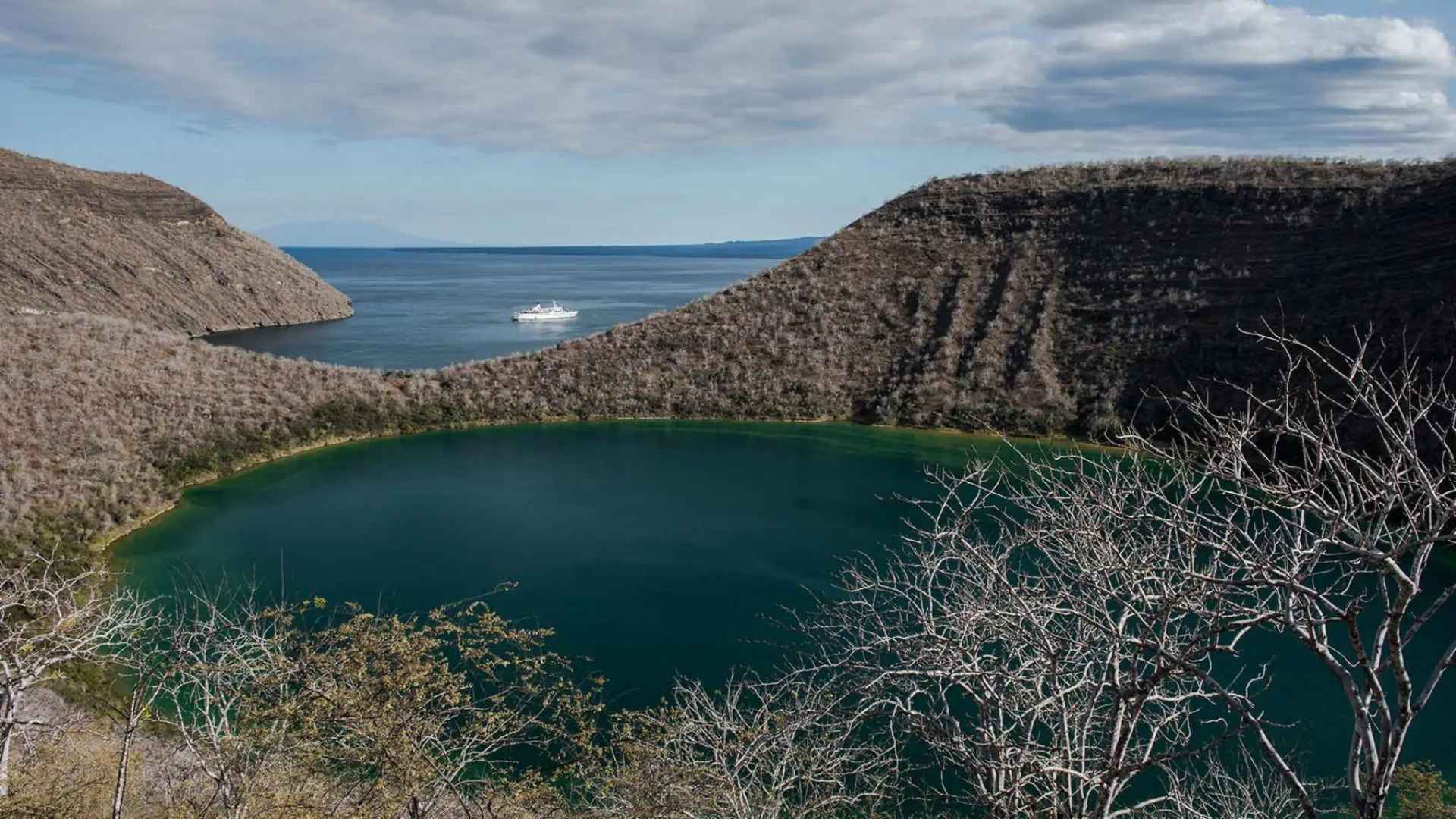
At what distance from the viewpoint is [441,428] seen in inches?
1339

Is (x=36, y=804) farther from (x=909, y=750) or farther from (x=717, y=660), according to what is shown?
(x=909, y=750)

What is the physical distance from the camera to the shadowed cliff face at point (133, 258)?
A: 174 ft

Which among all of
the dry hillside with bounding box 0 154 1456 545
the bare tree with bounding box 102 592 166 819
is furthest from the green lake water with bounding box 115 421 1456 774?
the bare tree with bounding box 102 592 166 819

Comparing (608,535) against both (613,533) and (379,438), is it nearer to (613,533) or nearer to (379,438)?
(613,533)

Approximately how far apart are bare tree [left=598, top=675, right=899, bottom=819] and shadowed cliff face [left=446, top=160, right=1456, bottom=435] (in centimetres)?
2284

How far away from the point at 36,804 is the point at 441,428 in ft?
83.4

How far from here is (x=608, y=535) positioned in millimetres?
22031

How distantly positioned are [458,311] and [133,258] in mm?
25773

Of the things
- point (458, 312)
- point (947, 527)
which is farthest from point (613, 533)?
point (458, 312)

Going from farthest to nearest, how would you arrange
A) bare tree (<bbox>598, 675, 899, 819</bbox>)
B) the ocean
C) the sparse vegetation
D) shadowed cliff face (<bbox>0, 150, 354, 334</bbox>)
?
shadowed cliff face (<bbox>0, 150, 354, 334</bbox>)
the ocean
bare tree (<bbox>598, 675, 899, 819</bbox>)
the sparse vegetation

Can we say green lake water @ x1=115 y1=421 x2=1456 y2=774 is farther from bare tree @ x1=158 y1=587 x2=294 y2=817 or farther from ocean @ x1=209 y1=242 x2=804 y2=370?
ocean @ x1=209 y1=242 x2=804 y2=370

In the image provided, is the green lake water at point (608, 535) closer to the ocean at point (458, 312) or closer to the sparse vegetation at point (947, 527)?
the sparse vegetation at point (947, 527)

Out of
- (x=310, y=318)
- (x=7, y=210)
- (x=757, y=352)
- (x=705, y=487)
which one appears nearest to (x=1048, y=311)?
(x=757, y=352)

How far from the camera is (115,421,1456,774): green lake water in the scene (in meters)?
15.8
